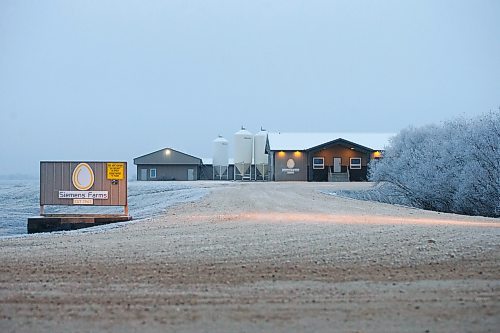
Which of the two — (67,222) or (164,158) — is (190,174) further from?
(67,222)

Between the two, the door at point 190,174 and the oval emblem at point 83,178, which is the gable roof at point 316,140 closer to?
the door at point 190,174

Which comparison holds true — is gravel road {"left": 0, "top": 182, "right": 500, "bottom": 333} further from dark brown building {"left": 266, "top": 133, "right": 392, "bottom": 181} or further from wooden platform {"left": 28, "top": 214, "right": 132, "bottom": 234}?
dark brown building {"left": 266, "top": 133, "right": 392, "bottom": 181}

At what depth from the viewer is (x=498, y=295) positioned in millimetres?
8172

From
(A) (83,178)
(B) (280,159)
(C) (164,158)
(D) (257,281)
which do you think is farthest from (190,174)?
(D) (257,281)

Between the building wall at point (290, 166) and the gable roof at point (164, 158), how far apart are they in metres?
17.2

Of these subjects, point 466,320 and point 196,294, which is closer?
point 466,320

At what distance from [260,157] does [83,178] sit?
52279 mm

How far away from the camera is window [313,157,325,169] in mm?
66125

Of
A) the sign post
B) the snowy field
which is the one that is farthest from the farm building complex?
the sign post

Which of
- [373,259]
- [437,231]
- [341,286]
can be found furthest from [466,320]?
[437,231]

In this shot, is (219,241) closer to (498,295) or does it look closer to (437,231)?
(437,231)

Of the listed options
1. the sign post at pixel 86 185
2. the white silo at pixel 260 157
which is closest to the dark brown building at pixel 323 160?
the white silo at pixel 260 157

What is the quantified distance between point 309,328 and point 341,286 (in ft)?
7.79

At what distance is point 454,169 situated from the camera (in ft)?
118
